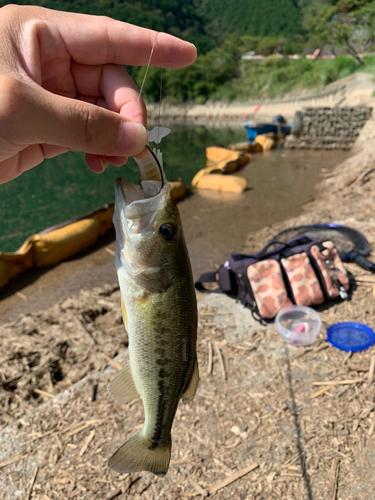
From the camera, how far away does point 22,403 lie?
13.9 feet

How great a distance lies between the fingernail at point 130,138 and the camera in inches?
66.9

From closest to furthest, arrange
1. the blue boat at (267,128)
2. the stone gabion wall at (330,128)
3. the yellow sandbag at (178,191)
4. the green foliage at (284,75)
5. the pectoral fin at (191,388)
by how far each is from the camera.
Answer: the pectoral fin at (191,388) < the yellow sandbag at (178,191) < the stone gabion wall at (330,128) < the blue boat at (267,128) < the green foliage at (284,75)

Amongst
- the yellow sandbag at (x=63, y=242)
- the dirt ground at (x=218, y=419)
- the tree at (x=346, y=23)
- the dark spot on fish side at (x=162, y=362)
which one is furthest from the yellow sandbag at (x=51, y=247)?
the tree at (x=346, y=23)

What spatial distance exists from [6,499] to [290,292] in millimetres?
4283

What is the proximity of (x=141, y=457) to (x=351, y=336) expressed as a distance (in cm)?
375

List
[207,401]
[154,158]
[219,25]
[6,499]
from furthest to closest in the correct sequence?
[219,25]
[207,401]
[6,499]
[154,158]

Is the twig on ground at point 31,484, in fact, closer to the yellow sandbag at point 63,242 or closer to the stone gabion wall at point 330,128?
the yellow sandbag at point 63,242

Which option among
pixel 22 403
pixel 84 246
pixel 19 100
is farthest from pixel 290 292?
pixel 84 246

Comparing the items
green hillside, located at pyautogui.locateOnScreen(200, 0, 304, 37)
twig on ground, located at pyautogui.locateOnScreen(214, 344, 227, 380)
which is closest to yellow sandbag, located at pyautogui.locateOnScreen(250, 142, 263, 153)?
twig on ground, located at pyautogui.locateOnScreen(214, 344, 227, 380)

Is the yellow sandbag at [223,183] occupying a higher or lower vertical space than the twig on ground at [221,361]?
lower

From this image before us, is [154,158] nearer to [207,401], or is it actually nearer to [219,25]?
[207,401]

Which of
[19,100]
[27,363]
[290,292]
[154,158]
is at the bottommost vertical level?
[27,363]

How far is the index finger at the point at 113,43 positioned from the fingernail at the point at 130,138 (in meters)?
0.72

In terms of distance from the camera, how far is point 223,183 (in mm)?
16000
